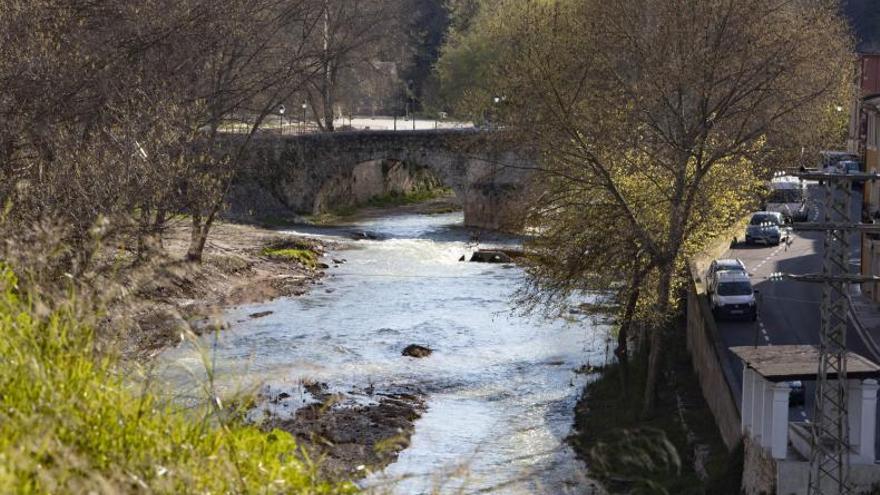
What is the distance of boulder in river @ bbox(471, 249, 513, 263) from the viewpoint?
182ft

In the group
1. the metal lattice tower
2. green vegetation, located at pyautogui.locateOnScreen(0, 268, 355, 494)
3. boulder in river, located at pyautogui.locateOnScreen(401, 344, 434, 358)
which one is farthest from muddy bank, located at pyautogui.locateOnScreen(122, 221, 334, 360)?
green vegetation, located at pyautogui.locateOnScreen(0, 268, 355, 494)

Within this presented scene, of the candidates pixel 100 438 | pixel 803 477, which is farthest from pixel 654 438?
pixel 100 438

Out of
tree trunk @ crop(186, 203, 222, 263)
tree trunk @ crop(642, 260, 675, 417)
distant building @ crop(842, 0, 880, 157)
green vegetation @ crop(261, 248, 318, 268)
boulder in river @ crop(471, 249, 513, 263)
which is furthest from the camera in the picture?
boulder in river @ crop(471, 249, 513, 263)

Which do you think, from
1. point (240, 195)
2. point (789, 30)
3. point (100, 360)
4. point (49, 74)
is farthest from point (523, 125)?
point (240, 195)

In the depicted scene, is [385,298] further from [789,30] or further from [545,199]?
[789,30]

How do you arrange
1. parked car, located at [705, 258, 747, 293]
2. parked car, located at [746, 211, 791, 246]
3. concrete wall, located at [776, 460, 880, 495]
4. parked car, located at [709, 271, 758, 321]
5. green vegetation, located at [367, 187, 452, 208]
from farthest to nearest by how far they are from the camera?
green vegetation, located at [367, 187, 452, 208], parked car, located at [746, 211, 791, 246], parked car, located at [705, 258, 747, 293], parked car, located at [709, 271, 758, 321], concrete wall, located at [776, 460, 880, 495]

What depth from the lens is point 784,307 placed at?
39125 millimetres

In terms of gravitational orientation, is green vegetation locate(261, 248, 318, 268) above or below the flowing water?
above

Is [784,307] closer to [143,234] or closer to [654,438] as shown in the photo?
[654,438]

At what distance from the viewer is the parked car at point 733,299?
120 feet

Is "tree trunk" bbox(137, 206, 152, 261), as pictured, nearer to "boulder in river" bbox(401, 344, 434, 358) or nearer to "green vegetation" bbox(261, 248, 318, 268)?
"boulder in river" bbox(401, 344, 434, 358)

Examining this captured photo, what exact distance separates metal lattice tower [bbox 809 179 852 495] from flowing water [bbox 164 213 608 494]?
5279mm

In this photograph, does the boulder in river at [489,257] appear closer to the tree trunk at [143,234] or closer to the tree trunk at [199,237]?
the tree trunk at [199,237]

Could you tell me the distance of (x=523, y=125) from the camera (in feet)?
112
